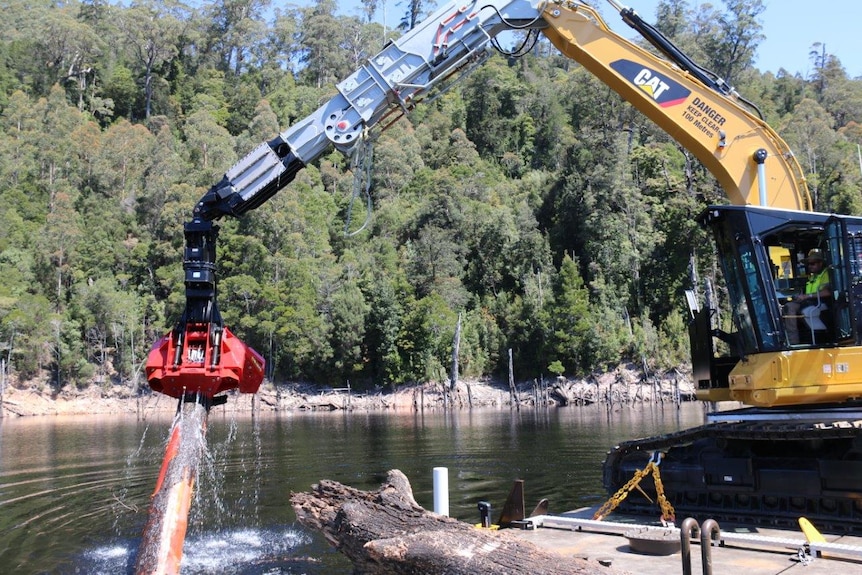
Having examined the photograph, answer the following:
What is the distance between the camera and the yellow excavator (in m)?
9.99

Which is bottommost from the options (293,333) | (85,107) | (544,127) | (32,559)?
(32,559)

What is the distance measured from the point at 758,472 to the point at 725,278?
2753mm

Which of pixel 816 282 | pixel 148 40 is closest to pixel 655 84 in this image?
pixel 816 282

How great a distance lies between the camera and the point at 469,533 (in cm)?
763

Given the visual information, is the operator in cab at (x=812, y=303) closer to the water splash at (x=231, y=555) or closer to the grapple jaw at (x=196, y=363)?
the water splash at (x=231, y=555)

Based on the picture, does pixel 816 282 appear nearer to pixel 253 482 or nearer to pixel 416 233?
pixel 253 482

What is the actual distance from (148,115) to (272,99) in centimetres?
1918

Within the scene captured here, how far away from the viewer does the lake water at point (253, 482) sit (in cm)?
1216

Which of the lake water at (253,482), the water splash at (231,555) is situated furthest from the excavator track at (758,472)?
the water splash at (231,555)

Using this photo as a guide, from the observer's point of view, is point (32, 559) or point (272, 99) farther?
point (272, 99)

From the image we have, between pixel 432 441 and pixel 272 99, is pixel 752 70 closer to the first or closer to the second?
pixel 272 99

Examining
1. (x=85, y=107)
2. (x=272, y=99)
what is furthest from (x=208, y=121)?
(x=85, y=107)

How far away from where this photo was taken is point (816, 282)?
1038 centimetres

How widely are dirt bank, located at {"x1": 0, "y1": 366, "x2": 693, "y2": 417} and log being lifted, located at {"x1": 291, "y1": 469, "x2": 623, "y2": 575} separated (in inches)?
2370
